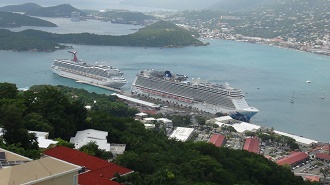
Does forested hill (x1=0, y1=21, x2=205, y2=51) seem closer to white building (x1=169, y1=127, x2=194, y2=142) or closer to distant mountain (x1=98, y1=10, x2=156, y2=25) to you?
distant mountain (x1=98, y1=10, x2=156, y2=25)

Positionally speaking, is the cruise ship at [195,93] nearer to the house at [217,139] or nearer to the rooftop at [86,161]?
the house at [217,139]

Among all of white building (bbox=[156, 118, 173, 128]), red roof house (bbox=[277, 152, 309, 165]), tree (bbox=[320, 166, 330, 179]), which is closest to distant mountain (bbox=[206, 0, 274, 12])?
white building (bbox=[156, 118, 173, 128])

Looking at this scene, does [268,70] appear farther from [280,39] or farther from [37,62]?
[280,39]

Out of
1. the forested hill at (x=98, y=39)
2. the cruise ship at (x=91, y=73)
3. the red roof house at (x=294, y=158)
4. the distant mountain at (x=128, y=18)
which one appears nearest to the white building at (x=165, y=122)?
the red roof house at (x=294, y=158)

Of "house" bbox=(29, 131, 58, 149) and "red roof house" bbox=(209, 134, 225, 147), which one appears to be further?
"red roof house" bbox=(209, 134, 225, 147)

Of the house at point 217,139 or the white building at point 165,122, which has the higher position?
the house at point 217,139

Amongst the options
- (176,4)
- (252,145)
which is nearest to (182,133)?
(252,145)

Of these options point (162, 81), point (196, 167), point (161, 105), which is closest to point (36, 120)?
point (196, 167)
